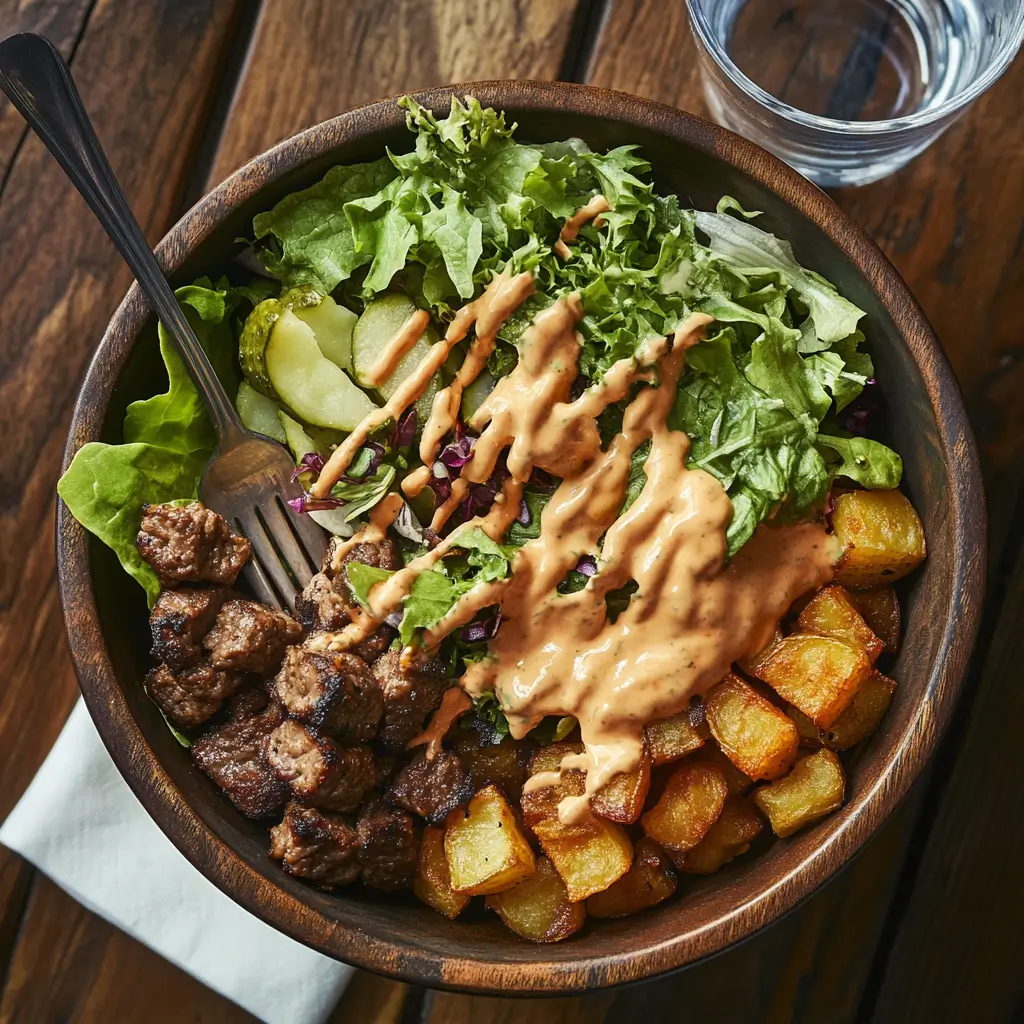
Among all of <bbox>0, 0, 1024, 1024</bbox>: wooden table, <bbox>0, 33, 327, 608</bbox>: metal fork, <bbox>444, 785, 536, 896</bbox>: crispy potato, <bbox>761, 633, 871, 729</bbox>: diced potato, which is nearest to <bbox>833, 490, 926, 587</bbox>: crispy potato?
<bbox>761, 633, 871, 729</bbox>: diced potato

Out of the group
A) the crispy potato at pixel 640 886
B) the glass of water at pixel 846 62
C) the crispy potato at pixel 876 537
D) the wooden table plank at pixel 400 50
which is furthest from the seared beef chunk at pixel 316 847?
the glass of water at pixel 846 62

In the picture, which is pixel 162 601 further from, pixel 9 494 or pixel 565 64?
pixel 565 64

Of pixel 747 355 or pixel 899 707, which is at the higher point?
pixel 747 355

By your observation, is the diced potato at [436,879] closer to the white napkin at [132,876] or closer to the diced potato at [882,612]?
the white napkin at [132,876]

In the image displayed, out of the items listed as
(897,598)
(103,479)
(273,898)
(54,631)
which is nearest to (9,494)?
(54,631)

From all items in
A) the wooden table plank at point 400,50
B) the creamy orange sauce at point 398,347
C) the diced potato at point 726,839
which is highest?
the wooden table plank at point 400,50

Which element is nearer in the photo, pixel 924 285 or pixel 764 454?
pixel 764 454

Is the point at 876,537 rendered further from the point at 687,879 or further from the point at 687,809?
the point at 687,879
